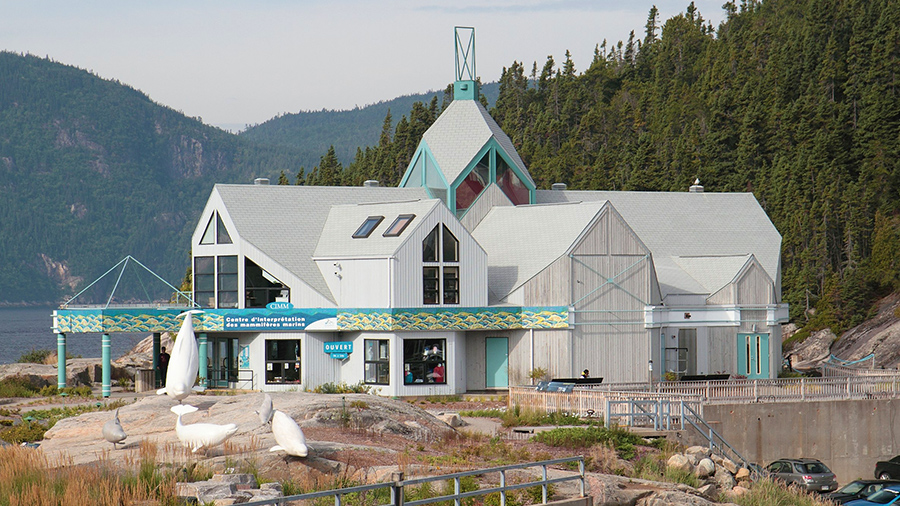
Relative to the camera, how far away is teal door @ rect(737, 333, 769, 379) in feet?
174

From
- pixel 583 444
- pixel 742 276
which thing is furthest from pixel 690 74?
pixel 583 444

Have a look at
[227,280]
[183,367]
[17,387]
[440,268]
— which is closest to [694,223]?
[440,268]

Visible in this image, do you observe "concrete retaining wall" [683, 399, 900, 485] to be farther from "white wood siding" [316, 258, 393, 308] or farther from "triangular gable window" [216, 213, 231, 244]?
"triangular gable window" [216, 213, 231, 244]

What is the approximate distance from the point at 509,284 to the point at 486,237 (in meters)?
4.35

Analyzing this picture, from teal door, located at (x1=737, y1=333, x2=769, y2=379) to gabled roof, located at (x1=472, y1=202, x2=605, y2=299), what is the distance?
33.4ft

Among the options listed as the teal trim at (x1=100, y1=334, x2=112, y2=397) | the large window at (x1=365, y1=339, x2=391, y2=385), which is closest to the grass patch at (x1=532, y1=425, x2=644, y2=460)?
the large window at (x1=365, y1=339, x2=391, y2=385)

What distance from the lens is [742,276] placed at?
175ft

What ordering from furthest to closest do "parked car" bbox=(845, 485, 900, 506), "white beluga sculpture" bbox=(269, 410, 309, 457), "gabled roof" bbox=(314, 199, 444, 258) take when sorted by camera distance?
"gabled roof" bbox=(314, 199, 444, 258)
"parked car" bbox=(845, 485, 900, 506)
"white beluga sculpture" bbox=(269, 410, 309, 457)

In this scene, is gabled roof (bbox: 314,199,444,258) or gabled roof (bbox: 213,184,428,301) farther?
Result: gabled roof (bbox: 213,184,428,301)

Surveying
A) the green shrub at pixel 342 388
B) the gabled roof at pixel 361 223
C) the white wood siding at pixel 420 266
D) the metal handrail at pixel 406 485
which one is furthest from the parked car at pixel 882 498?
the gabled roof at pixel 361 223

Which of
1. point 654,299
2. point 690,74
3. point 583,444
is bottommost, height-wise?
point 583,444

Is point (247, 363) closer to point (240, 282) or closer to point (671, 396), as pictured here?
point (240, 282)

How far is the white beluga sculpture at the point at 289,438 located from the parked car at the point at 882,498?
1614 centimetres

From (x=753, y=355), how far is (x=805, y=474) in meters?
20.2
